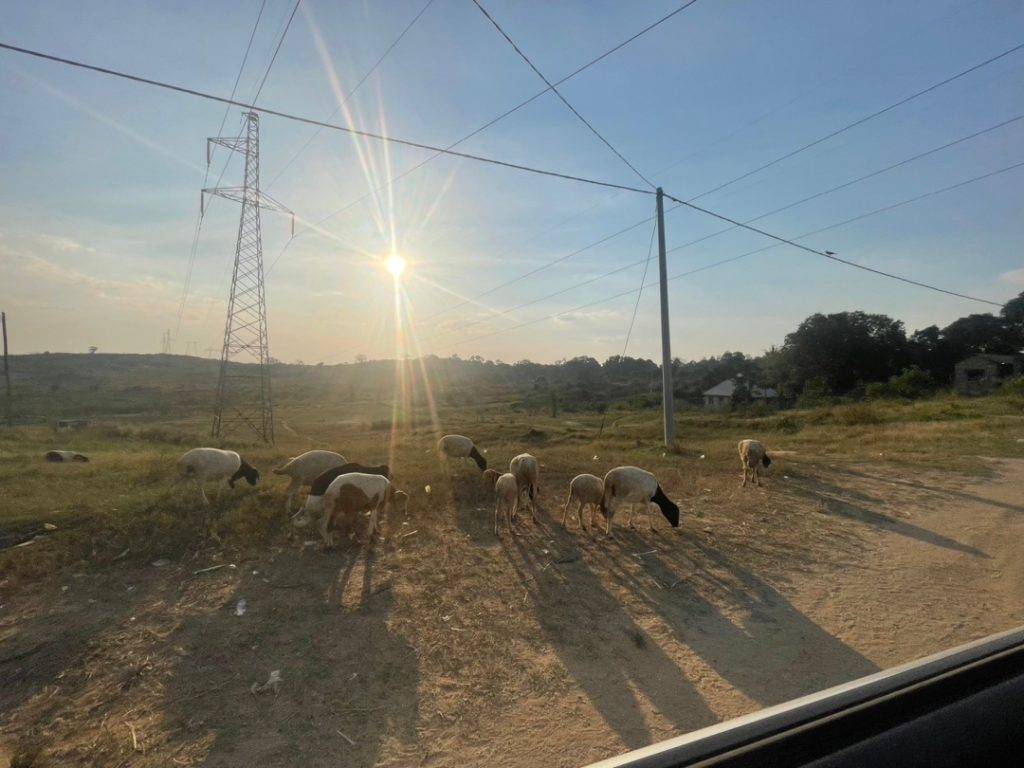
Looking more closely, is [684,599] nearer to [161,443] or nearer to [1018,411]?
[161,443]

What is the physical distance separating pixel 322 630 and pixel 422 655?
119 centimetres

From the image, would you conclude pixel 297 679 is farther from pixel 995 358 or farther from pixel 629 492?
pixel 995 358

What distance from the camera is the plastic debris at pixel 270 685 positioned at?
4.82 metres

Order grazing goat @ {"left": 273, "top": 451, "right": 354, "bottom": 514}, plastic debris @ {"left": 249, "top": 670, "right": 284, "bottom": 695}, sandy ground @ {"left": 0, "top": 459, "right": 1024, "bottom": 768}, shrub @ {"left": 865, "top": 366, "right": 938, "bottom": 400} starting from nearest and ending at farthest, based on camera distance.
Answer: sandy ground @ {"left": 0, "top": 459, "right": 1024, "bottom": 768}
plastic debris @ {"left": 249, "top": 670, "right": 284, "bottom": 695}
grazing goat @ {"left": 273, "top": 451, "right": 354, "bottom": 514}
shrub @ {"left": 865, "top": 366, "right": 938, "bottom": 400}

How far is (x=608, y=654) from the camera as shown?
559 centimetres

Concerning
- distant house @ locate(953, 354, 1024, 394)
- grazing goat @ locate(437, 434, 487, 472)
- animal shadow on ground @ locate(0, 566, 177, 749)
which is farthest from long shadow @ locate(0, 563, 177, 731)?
distant house @ locate(953, 354, 1024, 394)

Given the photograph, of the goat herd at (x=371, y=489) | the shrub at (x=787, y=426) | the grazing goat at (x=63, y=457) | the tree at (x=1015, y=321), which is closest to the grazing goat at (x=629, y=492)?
the goat herd at (x=371, y=489)

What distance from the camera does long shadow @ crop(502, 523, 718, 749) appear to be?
4566mm

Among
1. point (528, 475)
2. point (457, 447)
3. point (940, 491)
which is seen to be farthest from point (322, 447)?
point (940, 491)

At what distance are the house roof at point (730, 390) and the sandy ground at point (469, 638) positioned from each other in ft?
188

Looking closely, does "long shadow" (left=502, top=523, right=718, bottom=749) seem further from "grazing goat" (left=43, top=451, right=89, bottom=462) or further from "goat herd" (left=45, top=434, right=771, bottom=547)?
"grazing goat" (left=43, top=451, right=89, bottom=462)

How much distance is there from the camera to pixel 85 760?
399cm

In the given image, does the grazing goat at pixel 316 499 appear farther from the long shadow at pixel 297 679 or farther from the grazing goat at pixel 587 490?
the grazing goat at pixel 587 490

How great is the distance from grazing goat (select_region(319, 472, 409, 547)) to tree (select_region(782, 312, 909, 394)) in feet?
197
